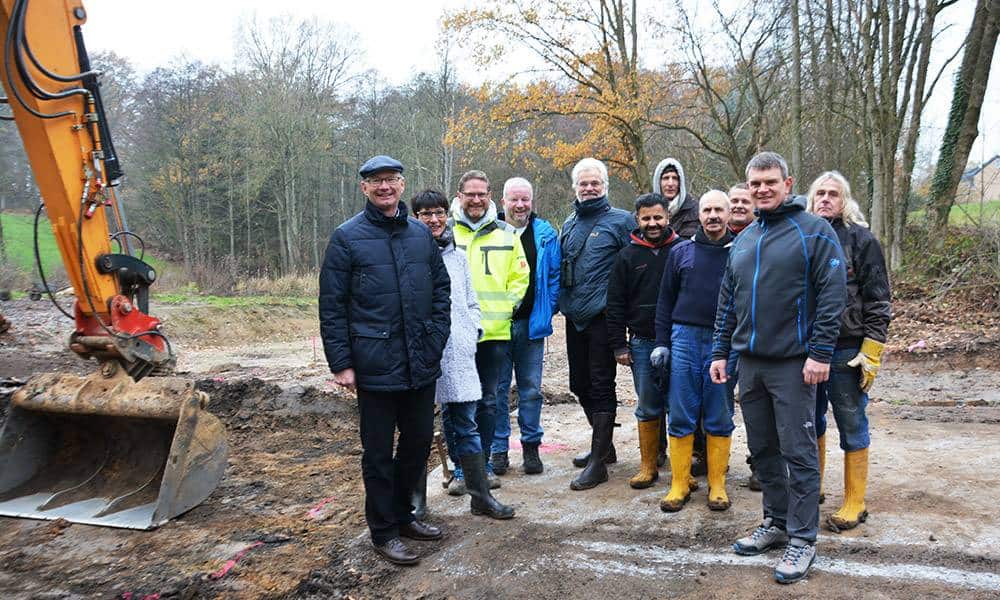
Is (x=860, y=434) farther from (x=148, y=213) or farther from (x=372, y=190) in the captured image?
(x=148, y=213)

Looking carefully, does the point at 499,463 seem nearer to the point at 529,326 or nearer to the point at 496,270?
the point at 529,326

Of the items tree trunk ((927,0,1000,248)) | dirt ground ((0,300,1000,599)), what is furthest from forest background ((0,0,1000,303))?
dirt ground ((0,300,1000,599))

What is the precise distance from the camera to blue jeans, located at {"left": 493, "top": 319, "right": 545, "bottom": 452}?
15.4 ft

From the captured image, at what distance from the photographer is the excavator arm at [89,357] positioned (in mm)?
4156

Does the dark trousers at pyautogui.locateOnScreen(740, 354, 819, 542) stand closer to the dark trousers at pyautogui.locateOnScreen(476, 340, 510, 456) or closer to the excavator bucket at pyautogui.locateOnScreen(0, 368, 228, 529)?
the dark trousers at pyautogui.locateOnScreen(476, 340, 510, 456)

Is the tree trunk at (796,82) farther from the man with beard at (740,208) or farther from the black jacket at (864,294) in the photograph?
the black jacket at (864,294)

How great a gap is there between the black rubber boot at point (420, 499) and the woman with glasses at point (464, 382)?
25 centimetres

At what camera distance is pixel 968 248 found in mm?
11766

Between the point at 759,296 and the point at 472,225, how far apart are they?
6.45 feet

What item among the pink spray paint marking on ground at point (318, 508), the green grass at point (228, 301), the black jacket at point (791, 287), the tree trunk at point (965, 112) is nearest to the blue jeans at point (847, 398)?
the black jacket at point (791, 287)

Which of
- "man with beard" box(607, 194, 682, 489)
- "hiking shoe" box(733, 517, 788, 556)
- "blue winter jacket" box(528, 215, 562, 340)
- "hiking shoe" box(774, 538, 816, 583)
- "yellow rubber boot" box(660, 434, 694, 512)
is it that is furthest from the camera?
"blue winter jacket" box(528, 215, 562, 340)

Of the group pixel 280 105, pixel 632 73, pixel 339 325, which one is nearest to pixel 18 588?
pixel 339 325

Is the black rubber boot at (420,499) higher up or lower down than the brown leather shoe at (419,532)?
higher up

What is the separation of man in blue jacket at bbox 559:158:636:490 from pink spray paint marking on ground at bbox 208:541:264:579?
194 centimetres
